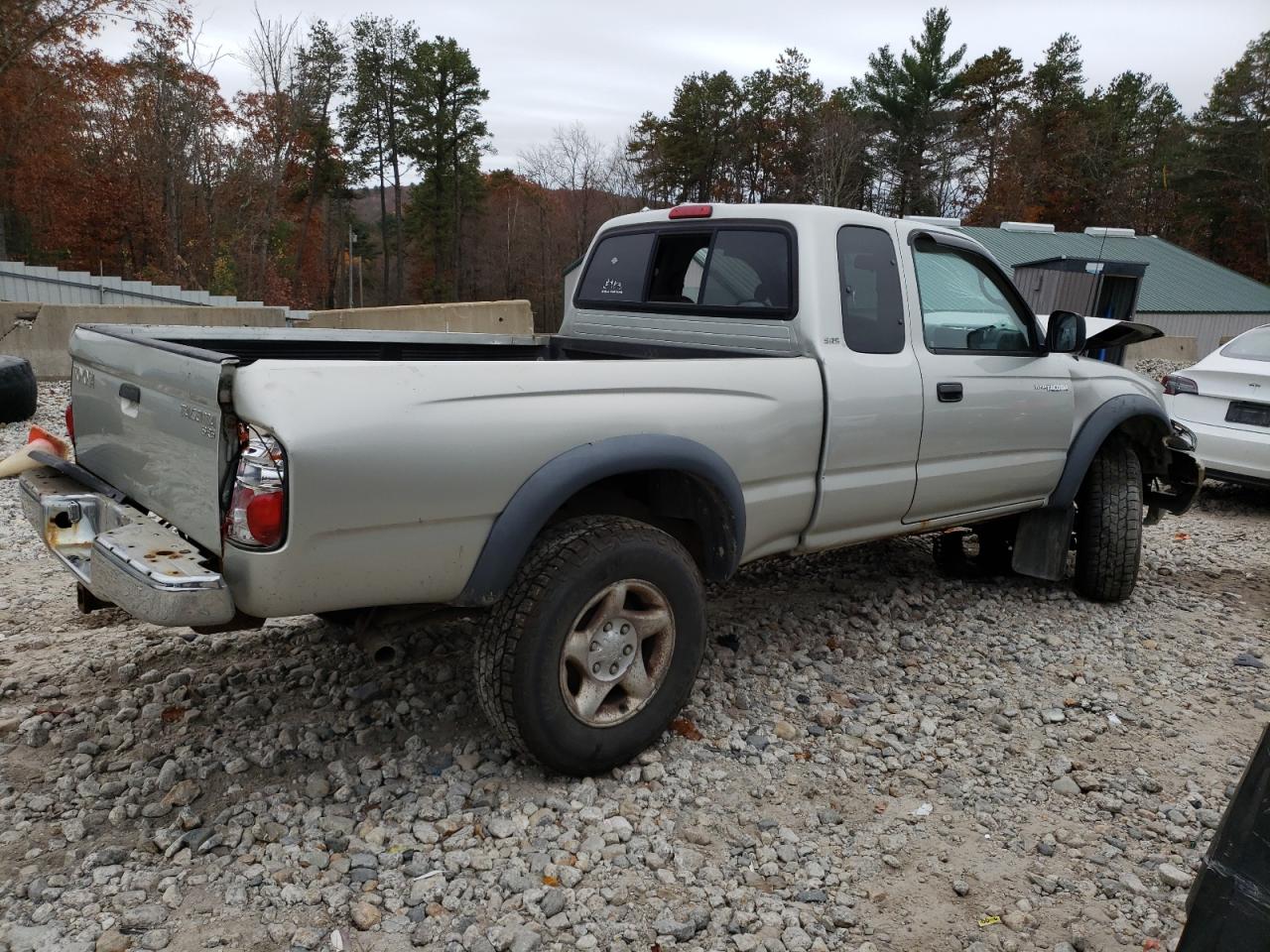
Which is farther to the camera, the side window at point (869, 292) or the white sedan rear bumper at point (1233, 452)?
the white sedan rear bumper at point (1233, 452)

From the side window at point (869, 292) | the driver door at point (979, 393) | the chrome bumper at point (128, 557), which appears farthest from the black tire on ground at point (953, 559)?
the chrome bumper at point (128, 557)

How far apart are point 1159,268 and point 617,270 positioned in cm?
3316

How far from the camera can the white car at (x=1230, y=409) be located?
7496 mm

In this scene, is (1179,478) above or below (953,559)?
above

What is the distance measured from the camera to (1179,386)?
8117 mm

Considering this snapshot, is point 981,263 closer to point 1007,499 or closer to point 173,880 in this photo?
point 1007,499

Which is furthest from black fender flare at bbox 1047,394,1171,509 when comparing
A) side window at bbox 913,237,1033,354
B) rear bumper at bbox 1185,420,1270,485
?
rear bumper at bbox 1185,420,1270,485

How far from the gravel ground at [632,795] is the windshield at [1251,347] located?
443 cm

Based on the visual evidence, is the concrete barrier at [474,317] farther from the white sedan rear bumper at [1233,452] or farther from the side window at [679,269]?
the side window at [679,269]

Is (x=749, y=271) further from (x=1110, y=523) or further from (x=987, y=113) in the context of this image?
(x=987, y=113)

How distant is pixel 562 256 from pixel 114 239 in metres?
26.4

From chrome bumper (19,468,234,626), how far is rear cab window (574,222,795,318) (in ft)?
7.83

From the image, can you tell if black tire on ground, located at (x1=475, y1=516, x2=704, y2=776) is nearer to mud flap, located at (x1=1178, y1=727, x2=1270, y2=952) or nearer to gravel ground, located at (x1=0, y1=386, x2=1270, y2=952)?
gravel ground, located at (x1=0, y1=386, x2=1270, y2=952)

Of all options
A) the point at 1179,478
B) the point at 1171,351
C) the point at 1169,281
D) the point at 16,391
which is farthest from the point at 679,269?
the point at 1169,281
